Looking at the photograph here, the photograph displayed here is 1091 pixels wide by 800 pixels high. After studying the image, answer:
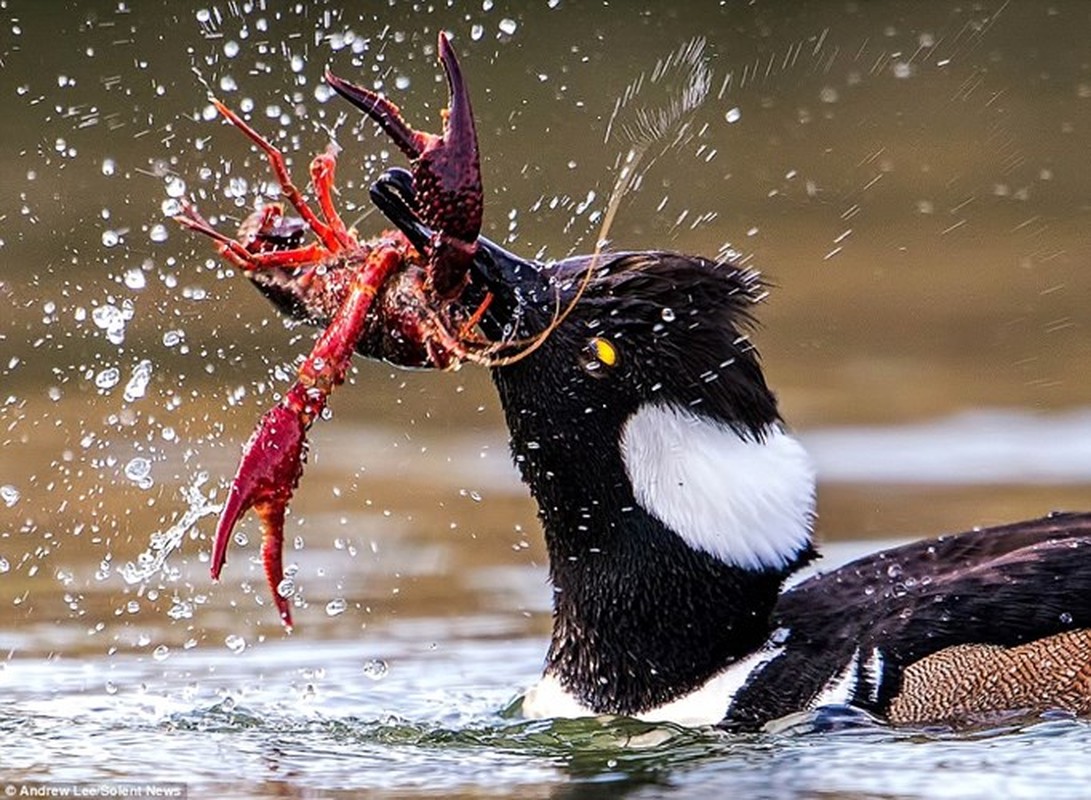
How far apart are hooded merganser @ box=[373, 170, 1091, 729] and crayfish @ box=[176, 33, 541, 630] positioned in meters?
0.24

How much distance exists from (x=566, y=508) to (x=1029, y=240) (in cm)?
687

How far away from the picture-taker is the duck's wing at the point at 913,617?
7.13 meters

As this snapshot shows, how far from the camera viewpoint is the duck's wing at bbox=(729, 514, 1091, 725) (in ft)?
23.4

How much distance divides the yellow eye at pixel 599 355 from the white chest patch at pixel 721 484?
171mm

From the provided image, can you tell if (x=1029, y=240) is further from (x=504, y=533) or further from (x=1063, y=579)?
(x=1063, y=579)

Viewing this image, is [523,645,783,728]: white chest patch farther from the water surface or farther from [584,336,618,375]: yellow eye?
[584,336,618,375]: yellow eye

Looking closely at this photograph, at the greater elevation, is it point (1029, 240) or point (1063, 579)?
point (1029, 240)

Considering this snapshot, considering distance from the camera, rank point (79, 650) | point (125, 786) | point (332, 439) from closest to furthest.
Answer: point (125, 786) → point (79, 650) → point (332, 439)

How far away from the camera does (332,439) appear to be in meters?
11.0

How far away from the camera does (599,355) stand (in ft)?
23.1

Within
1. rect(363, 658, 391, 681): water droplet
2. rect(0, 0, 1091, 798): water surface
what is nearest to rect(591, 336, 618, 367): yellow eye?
rect(0, 0, 1091, 798): water surface

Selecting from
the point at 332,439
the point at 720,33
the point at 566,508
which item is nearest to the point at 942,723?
the point at 566,508

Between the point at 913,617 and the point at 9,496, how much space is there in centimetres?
446

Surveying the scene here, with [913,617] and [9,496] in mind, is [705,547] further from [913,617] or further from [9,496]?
[9,496]
